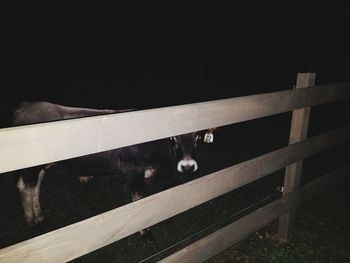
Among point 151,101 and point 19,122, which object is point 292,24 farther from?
point 19,122

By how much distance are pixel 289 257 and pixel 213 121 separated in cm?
227

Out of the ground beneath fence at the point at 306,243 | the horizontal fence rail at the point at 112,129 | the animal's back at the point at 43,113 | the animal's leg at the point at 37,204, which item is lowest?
the ground beneath fence at the point at 306,243

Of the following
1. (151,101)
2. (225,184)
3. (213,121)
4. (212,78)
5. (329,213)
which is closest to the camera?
(213,121)

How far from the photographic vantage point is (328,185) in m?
4.38

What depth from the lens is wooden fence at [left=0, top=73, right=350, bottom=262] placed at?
1606 mm

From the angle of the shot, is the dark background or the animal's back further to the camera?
the dark background

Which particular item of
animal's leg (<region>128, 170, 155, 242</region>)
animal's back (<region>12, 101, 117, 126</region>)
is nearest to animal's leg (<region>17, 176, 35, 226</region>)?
animal's back (<region>12, 101, 117, 126</region>)

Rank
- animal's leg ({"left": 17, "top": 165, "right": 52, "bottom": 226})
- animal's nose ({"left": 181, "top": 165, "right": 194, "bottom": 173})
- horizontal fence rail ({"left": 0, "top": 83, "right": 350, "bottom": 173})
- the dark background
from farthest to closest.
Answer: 1. the dark background
2. animal's leg ({"left": 17, "top": 165, "right": 52, "bottom": 226})
3. animal's nose ({"left": 181, "top": 165, "right": 194, "bottom": 173})
4. horizontal fence rail ({"left": 0, "top": 83, "right": 350, "bottom": 173})

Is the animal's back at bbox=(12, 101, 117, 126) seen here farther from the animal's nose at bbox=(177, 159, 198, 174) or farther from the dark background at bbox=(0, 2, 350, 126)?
the dark background at bbox=(0, 2, 350, 126)

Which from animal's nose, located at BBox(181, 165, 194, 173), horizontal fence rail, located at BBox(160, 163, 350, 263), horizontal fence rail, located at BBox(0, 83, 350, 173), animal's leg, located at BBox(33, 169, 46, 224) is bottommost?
animal's leg, located at BBox(33, 169, 46, 224)

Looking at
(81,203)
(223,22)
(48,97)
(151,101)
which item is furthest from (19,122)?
(223,22)

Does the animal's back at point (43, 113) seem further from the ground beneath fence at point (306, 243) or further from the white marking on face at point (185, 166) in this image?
the ground beneath fence at point (306, 243)

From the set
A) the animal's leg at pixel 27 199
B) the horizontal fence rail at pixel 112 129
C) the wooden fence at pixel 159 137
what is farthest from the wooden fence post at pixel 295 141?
the animal's leg at pixel 27 199

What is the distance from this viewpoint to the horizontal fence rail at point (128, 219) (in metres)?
1.70
